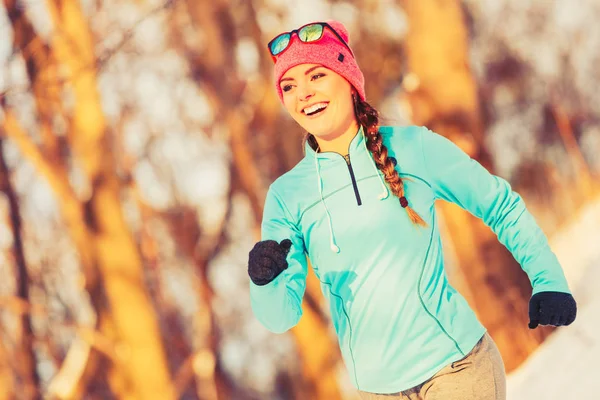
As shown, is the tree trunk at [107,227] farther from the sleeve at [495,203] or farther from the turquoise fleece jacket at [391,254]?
the sleeve at [495,203]

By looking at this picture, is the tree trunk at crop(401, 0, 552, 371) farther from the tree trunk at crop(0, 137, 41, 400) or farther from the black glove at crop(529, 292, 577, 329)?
the tree trunk at crop(0, 137, 41, 400)

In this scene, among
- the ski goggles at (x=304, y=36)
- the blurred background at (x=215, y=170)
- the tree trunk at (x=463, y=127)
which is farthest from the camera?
the blurred background at (x=215, y=170)

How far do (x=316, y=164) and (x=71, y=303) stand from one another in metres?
8.54

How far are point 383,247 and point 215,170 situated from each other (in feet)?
22.9

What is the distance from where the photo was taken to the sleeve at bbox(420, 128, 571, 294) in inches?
59.9

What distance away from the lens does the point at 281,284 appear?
1.56 m

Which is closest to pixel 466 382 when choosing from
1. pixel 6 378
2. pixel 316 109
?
pixel 316 109

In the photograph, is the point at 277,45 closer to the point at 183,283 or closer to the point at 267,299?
the point at 267,299

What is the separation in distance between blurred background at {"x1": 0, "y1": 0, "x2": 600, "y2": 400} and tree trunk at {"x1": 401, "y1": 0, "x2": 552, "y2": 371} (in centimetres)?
2

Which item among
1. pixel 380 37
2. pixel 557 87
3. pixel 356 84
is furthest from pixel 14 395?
pixel 557 87

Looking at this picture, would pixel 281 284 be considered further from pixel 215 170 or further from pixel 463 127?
pixel 215 170

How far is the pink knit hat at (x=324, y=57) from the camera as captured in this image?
172 centimetres

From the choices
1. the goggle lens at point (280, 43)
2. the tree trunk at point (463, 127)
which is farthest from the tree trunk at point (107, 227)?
the goggle lens at point (280, 43)

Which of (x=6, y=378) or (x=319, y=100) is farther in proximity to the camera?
(x=6, y=378)
